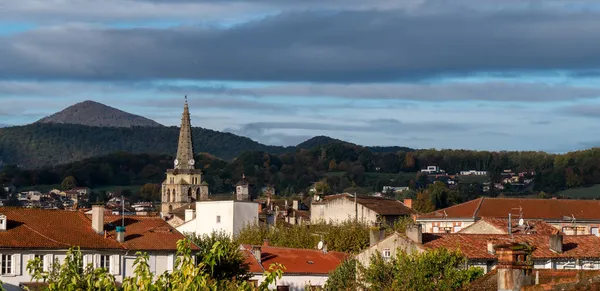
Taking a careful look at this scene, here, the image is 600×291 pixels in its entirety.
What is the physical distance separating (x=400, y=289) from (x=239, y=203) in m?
68.6

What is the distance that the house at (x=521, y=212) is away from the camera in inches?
5364

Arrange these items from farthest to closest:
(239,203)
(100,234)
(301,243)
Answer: (239,203)
(301,243)
(100,234)

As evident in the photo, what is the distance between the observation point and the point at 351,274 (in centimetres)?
7800

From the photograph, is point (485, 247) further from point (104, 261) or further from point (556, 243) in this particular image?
point (104, 261)

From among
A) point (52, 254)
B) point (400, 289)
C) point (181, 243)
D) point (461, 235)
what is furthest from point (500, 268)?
point (461, 235)

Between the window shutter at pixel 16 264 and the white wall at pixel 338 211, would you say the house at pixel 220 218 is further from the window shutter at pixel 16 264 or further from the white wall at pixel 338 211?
the window shutter at pixel 16 264

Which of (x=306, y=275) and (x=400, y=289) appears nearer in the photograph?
(x=400, y=289)

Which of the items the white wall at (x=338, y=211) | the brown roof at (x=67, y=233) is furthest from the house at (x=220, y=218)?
the brown roof at (x=67, y=233)

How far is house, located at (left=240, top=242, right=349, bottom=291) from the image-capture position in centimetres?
8825

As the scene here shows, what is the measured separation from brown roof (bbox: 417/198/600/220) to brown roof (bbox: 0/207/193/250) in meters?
58.7

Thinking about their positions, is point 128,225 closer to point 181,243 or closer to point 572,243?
point 572,243

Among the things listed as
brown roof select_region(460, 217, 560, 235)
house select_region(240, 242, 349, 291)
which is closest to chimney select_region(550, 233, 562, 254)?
brown roof select_region(460, 217, 560, 235)

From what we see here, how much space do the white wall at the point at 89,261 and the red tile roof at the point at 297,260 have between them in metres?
8.91

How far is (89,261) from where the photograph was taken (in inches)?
2987
